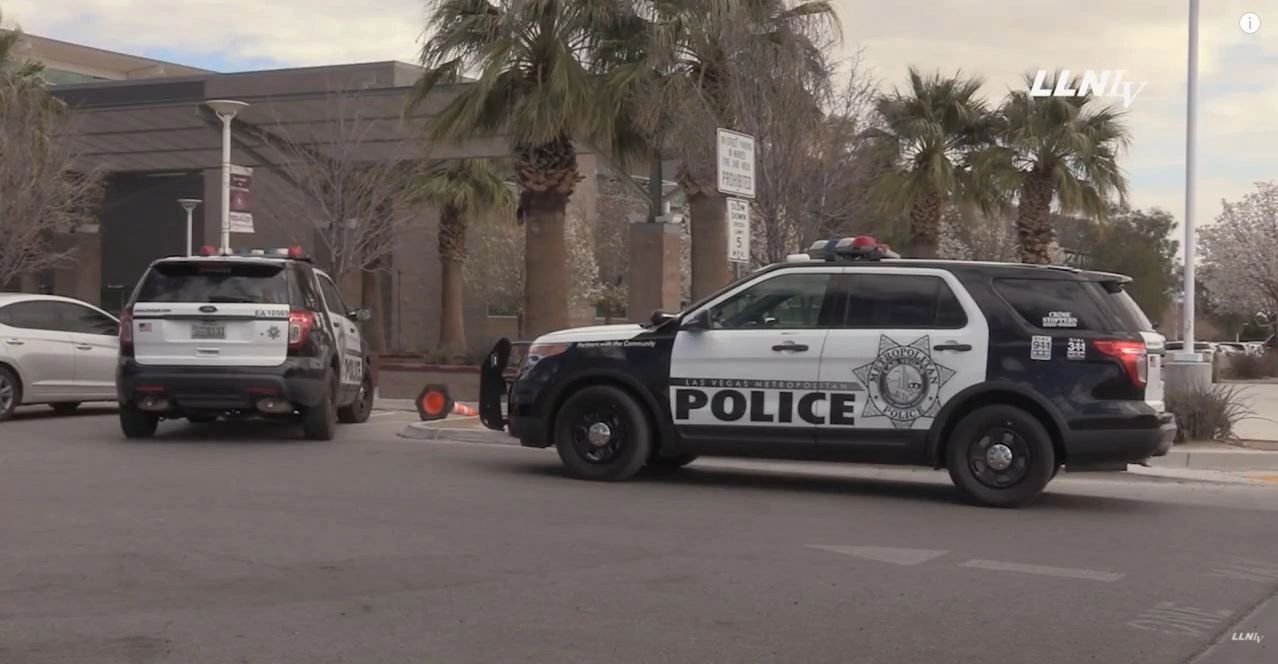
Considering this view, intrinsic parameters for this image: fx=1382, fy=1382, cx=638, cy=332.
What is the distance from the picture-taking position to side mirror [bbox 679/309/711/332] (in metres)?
11.0

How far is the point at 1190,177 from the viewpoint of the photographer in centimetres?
1692

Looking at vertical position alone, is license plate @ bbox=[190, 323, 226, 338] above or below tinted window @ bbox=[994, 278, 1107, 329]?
below

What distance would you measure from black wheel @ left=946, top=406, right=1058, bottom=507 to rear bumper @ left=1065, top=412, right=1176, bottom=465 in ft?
0.58

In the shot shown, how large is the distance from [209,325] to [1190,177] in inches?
457

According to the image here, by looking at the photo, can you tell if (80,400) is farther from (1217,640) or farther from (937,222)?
(937,222)

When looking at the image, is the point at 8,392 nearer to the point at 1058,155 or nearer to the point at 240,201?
the point at 240,201

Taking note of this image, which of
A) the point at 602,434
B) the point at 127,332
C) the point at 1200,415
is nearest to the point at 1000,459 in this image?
the point at 602,434

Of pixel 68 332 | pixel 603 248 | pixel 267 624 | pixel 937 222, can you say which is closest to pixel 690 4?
pixel 68 332

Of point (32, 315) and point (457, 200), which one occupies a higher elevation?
point (457, 200)

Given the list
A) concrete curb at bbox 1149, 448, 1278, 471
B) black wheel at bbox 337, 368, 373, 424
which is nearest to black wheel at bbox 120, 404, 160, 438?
black wheel at bbox 337, 368, 373, 424

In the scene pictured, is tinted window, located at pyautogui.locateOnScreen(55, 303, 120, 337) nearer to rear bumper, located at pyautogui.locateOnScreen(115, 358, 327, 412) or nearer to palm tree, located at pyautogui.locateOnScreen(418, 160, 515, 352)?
rear bumper, located at pyautogui.locateOnScreen(115, 358, 327, 412)

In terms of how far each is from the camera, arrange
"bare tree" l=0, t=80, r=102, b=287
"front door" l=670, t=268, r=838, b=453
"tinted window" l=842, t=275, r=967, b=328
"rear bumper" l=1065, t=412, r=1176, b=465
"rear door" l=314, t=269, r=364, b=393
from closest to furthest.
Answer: "rear bumper" l=1065, t=412, r=1176, b=465
"tinted window" l=842, t=275, r=967, b=328
"front door" l=670, t=268, r=838, b=453
"rear door" l=314, t=269, r=364, b=393
"bare tree" l=0, t=80, r=102, b=287

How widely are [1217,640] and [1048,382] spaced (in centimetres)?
394

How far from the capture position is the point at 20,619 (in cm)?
616
